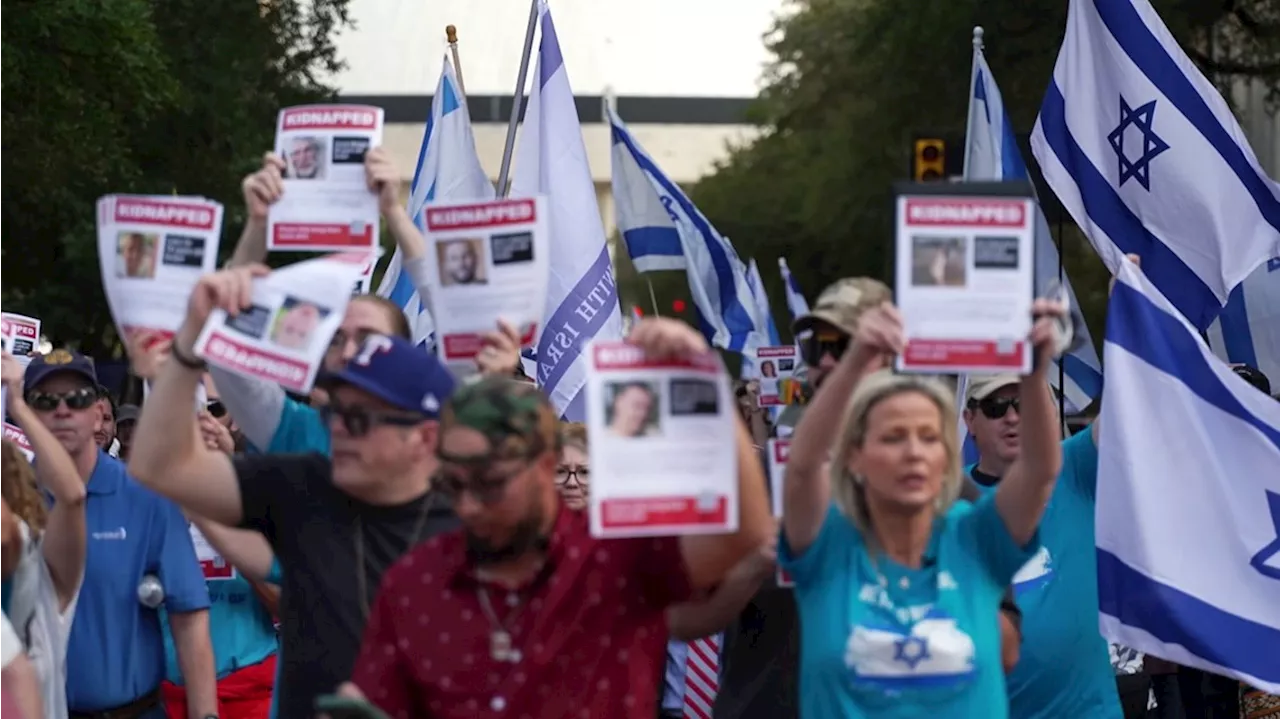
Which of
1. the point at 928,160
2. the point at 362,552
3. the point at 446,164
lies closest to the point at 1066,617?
the point at 362,552

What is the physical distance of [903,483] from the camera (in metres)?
5.25

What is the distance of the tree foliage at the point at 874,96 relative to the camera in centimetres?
2472

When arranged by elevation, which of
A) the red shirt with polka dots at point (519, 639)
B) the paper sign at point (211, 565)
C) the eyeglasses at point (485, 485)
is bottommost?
the paper sign at point (211, 565)

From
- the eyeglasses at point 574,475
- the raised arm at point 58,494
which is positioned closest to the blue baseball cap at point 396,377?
the raised arm at point 58,494

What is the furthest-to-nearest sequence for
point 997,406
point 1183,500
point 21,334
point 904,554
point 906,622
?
point 21,334 → point 997,406 → point 1183,500 → point 904,554 → point 906,622

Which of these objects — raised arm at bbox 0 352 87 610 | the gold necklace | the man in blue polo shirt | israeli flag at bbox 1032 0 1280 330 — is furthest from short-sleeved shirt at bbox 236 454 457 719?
israeli flag at bbox 1032 0 1280 330

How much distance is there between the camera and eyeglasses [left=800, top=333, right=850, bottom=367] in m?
5.62

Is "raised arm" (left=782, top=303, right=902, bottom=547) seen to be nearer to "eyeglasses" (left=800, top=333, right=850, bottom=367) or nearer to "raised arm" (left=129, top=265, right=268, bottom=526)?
"eyeglasses" (left=800, top=333, right=850, bottom=367)

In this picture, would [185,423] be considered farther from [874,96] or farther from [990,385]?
[874,96]

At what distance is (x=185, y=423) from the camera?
5.09m

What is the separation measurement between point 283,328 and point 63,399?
10.1ft

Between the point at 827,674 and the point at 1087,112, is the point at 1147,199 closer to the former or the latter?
the point at 1087,112

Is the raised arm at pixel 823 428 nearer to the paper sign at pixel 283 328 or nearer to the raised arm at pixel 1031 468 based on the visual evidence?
the raised arm at pixel 1031 468

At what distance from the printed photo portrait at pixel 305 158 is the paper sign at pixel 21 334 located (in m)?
3.30
